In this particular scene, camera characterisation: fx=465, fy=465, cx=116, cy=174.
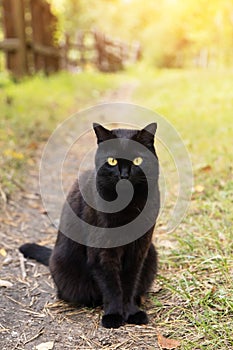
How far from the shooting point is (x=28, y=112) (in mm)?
5891

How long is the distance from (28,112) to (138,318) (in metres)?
4.16

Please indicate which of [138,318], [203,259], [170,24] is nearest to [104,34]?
[170,24]

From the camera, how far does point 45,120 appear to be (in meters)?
5.86

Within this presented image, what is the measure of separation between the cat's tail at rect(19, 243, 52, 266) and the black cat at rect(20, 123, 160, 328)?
12.1 inches

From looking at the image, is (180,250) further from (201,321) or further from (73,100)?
(73,100)

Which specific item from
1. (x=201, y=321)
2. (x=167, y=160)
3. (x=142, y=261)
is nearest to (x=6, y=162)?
(x=167, y=160)

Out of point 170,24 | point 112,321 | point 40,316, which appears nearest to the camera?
point 112,321

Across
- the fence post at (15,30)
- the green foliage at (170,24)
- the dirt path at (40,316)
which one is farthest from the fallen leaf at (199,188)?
the green foliage at (170,24)

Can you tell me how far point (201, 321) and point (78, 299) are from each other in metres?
0.68

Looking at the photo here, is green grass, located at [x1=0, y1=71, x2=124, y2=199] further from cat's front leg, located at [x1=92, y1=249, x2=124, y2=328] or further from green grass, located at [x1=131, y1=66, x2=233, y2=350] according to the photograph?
cat's front leg, located at [x1=92, y1=249, x2=124, y2=328]

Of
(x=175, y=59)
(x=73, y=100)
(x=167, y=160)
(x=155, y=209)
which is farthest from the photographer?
(x=175, y=59)

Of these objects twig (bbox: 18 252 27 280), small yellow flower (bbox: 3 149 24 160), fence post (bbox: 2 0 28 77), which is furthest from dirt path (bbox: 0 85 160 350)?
fence post (bbox: 2 0 28 77)

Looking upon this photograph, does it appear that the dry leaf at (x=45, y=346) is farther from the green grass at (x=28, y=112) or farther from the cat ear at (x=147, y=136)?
the green grass at (x=28, y=112)

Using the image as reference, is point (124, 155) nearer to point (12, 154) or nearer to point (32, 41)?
point (12, 154)
